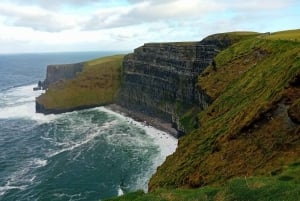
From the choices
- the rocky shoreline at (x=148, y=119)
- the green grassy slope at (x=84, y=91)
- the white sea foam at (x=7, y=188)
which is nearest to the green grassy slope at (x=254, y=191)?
the white sea foam at (x=7, y=188)

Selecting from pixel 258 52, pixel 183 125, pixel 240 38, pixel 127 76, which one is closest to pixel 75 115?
pixel 127 76

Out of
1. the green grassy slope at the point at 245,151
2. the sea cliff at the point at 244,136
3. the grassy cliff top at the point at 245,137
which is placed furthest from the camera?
the grassy cliff top at the point at 245,137

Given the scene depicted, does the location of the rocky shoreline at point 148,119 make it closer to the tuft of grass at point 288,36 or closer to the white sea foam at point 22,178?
the tuft of grass at point 288,36

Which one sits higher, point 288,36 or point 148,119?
point 288,36

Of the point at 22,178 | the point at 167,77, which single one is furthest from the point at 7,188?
the point at 167,77

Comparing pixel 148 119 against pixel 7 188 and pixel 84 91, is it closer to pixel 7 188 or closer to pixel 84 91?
pixel 84 91

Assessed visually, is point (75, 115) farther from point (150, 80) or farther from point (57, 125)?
point (150, 80)
